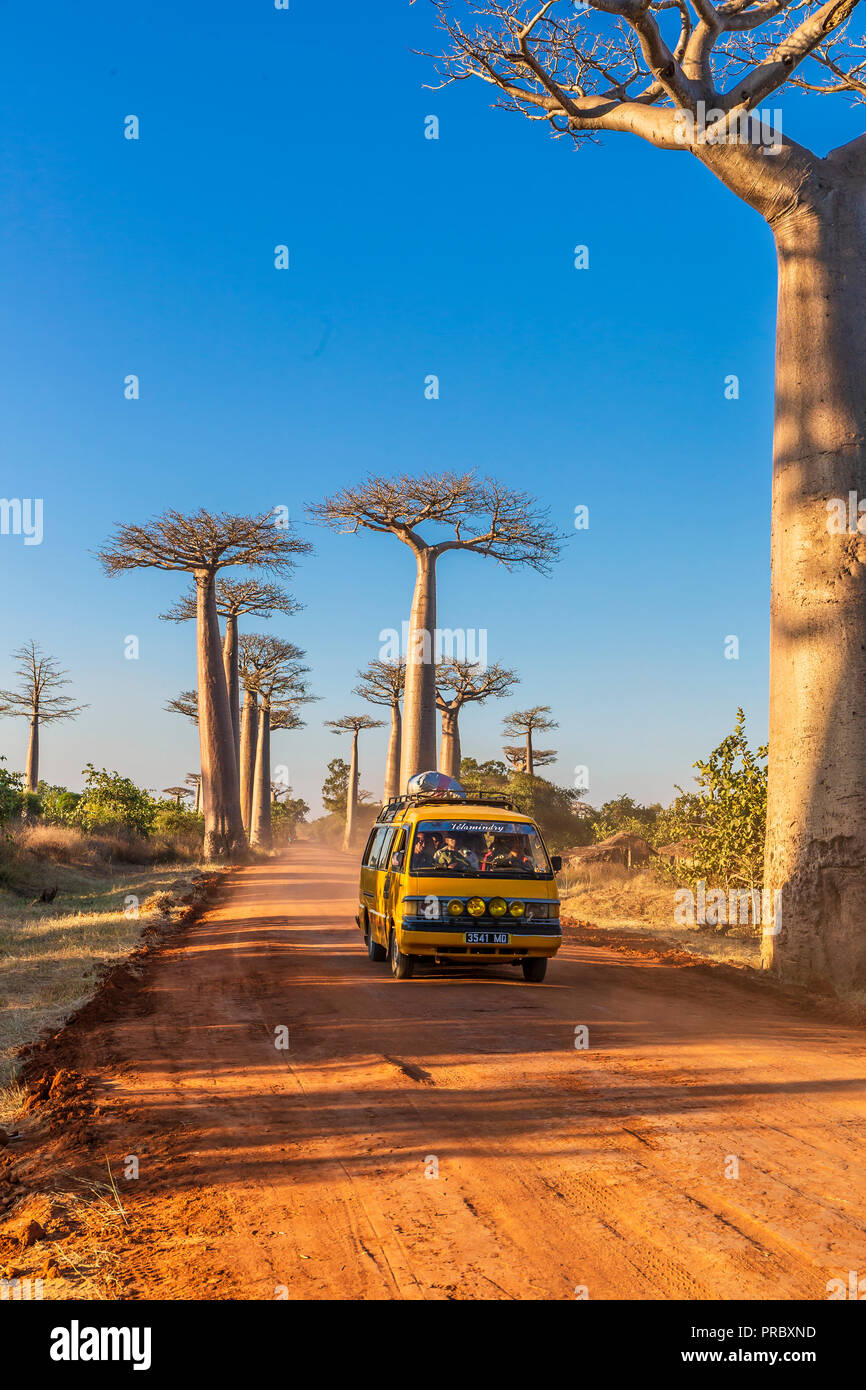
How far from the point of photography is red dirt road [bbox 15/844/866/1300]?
373cm

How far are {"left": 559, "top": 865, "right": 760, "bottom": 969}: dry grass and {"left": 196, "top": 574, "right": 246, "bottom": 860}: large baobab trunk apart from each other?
13.0m

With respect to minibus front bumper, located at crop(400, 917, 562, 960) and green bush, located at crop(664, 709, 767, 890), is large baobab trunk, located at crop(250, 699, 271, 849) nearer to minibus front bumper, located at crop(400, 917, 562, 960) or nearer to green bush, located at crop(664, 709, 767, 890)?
green bush, located at crop(664, 709, 767, 890)

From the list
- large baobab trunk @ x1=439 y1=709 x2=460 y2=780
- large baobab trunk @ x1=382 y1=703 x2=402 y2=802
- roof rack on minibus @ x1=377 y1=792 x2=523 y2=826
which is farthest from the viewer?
large baobab trunk @ x1=382 y1=703 x2=402 y2=802

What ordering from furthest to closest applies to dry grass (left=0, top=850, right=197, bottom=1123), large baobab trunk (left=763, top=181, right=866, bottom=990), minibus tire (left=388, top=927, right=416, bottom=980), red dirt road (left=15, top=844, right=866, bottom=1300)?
minibus tire (left=388, top=927, right=416, bottom=980), large baobab trunk (left=763, top=181, right=866, bottom=990), dry grass (left=0, top=850, right=197, bottom=1123), red dirt road (left=15, top=844, right=866, bottom=1300)

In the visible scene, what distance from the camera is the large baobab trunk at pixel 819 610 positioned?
1029cm

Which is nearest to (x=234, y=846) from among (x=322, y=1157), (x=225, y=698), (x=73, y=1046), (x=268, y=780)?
(x=225, y=698)

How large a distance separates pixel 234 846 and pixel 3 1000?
1038 inches

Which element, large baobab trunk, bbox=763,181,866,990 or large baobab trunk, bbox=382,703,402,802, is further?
large baobab trunk, bbox=382,703,402,802
